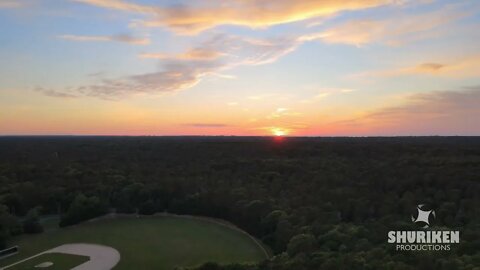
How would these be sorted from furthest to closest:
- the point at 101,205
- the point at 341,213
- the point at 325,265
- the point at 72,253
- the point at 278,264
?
the point at 101,205 < the point at 341,213 < the point at 72,253 < the point at 278,264 < the point at 325,265

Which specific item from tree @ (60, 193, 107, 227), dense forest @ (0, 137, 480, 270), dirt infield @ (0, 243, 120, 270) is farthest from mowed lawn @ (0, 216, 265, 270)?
dense forest @ (0, 137, 480, 270)

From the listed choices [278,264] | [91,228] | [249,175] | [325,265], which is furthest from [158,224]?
[325,265]

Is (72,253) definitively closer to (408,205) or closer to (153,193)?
(153,193)

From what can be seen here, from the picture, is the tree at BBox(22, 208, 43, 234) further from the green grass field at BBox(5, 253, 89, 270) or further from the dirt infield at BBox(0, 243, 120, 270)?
the green grass field at BBox(5, 253, 89, 270)

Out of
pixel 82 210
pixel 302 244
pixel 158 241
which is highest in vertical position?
pixel 302 244

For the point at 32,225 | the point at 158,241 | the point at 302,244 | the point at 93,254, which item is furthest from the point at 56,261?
the point at 302,244

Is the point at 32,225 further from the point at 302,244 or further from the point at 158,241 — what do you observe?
the point at 302,244
